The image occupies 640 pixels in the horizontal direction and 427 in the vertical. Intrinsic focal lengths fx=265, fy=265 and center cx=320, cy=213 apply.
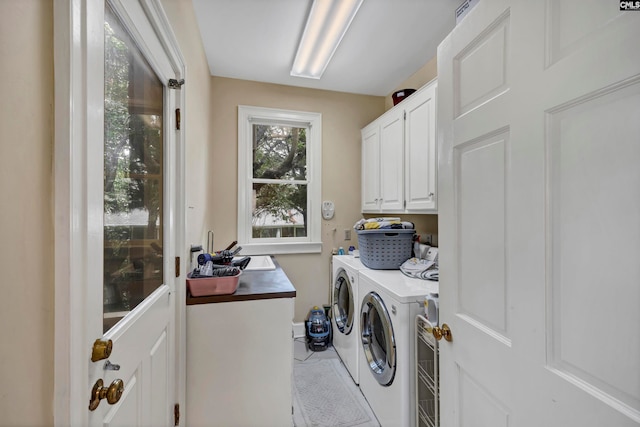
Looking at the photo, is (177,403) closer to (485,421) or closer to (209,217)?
(485,421)

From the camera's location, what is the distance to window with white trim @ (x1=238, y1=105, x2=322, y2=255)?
2.85 meters

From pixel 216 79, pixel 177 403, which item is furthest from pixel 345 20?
pixel 177 403

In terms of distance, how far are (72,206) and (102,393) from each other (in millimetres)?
433

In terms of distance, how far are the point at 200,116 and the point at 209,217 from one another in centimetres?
98

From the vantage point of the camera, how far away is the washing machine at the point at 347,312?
206 centimetres

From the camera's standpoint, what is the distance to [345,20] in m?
1.82

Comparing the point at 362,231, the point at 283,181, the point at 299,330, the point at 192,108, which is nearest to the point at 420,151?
the point at 362,231

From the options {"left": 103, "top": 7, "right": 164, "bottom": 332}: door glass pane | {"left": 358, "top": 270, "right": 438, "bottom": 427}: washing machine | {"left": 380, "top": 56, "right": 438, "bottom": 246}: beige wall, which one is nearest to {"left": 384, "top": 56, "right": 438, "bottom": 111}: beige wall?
{"left": 380, "top": 56, "right": 438, "bottom": 246}: beige wall

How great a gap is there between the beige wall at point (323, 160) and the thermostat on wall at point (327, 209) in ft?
0.20

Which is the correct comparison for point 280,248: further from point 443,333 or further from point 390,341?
point 443,333

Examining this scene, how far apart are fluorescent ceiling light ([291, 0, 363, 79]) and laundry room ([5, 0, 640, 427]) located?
0.08 ft

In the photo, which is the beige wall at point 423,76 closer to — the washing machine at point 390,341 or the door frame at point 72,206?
the washing machine at point 390,341

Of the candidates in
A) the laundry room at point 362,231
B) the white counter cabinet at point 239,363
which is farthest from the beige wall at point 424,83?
the white counter cabinet at point 239,363

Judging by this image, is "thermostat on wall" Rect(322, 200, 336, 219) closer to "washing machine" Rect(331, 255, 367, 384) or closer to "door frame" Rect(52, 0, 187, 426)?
"washing machine" Rect(331, 255, 367, 384)
